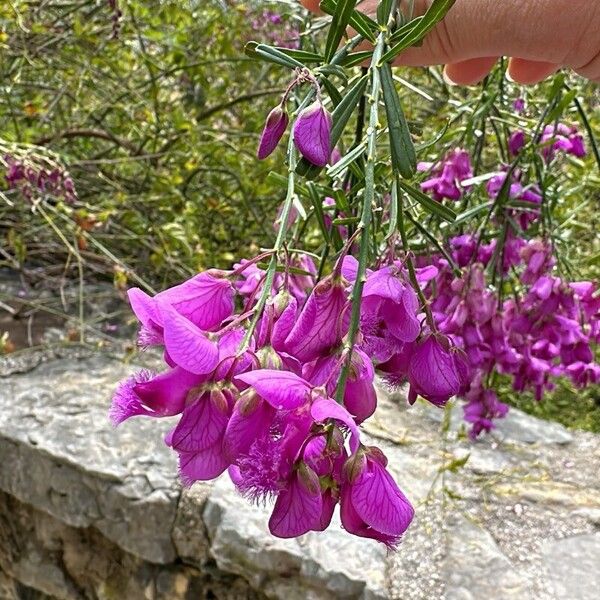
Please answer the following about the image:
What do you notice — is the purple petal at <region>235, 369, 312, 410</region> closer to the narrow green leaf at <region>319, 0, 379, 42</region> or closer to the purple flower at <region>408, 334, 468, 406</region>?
the purple flower at <region>408, 334, 468, 406</region>

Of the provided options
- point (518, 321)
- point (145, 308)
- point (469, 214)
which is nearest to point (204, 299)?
point (145, 308)

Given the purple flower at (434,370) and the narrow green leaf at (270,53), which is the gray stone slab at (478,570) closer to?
the purple flower at (434,370)

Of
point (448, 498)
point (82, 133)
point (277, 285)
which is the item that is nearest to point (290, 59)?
point (277, 285)

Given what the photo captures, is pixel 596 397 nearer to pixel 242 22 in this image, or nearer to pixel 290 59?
pixel 242 22

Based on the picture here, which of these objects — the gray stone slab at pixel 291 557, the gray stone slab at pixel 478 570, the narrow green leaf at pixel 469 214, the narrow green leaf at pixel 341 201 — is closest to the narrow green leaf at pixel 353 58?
the narrow green leaf at pixel 341 201

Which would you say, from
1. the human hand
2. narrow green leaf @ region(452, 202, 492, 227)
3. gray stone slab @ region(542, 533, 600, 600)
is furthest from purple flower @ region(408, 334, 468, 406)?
gray stone slab @ region(542, 533, 600, 600)

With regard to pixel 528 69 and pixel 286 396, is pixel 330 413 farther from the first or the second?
pixel 528 69
